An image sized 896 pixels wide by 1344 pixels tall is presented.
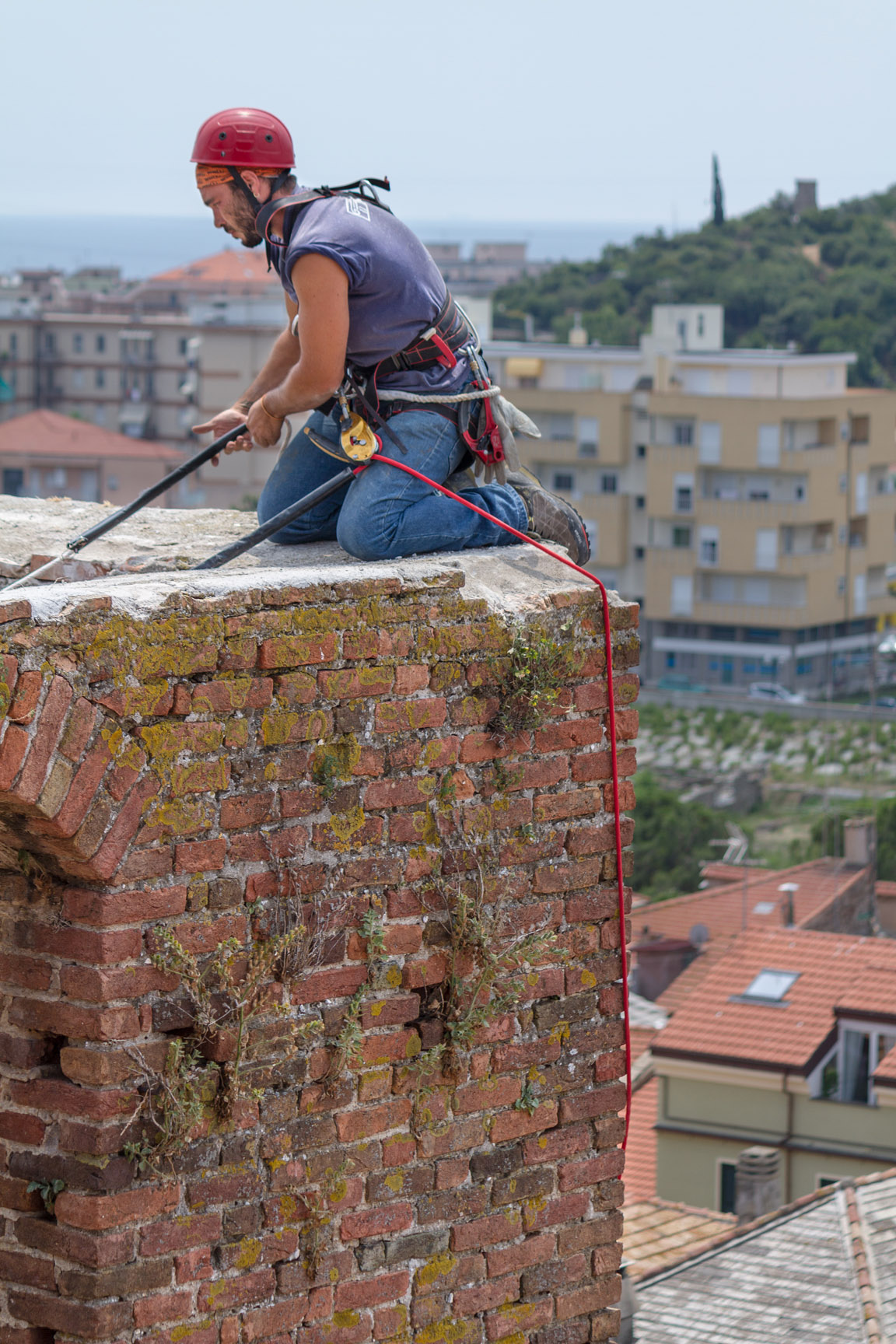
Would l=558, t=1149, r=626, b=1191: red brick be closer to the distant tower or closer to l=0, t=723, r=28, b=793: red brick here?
l=0, t=723, r=28, b=793: red brick

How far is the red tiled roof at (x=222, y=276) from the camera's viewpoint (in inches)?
3611

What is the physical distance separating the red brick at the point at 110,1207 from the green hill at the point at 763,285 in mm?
68594

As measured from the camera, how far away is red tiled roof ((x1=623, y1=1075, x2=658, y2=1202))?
1972cm

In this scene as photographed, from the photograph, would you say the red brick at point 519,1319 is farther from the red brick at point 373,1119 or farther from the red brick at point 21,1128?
the red brick at point 21,1128

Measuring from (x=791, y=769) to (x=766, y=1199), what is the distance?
3532 cm

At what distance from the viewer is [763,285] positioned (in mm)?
73625

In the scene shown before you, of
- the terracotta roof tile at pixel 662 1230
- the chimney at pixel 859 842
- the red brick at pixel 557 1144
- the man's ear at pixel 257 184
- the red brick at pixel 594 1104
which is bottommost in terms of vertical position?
the chimney at pixel 859 842

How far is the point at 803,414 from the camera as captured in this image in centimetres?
6119

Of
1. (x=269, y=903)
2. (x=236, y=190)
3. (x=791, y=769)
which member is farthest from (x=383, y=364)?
(x=791, y=769)

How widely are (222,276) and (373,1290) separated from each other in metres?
98.2

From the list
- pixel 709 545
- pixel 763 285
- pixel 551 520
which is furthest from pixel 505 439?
pixel 763 285

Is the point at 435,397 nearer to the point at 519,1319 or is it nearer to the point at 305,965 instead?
the point at 305,965

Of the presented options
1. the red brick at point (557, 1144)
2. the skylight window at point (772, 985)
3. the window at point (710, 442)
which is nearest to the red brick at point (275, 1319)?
the red brick at point (557, 1144)

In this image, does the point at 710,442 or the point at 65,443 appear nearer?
the point at 710,442
